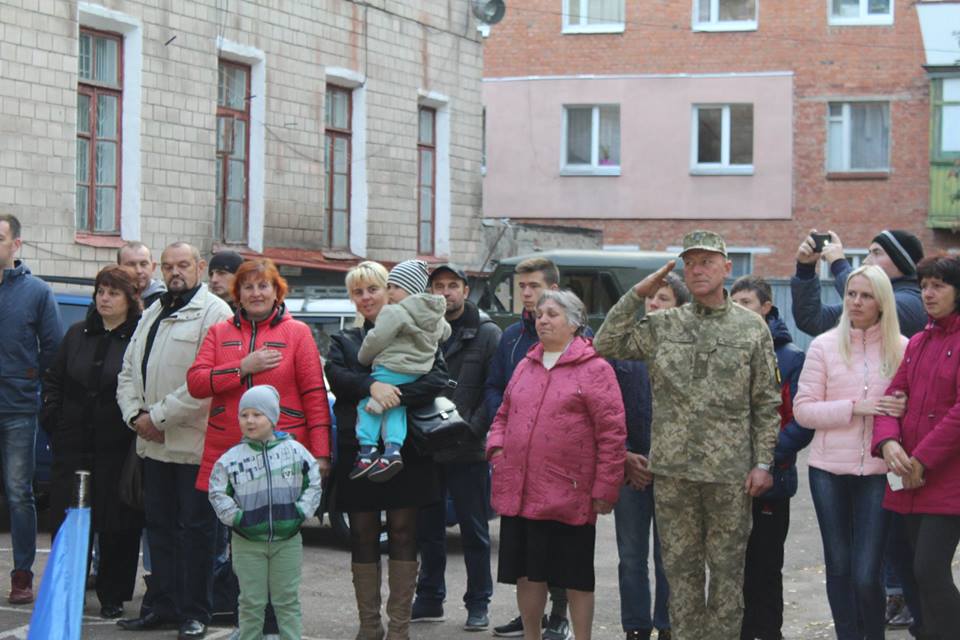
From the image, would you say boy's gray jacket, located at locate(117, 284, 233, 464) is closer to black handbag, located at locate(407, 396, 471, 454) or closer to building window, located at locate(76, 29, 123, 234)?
black handbag, located at locate(407, 396, 471, 454)

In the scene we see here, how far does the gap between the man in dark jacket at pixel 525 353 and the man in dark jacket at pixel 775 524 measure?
1.11 m

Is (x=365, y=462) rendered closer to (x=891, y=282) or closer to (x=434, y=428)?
(x=434, y=428)

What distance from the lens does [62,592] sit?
6.72 meters

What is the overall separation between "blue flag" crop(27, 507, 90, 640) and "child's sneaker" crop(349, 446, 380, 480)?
4.94ft

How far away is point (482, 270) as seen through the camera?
994 inches

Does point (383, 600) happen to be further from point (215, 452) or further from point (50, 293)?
point (50, 293)

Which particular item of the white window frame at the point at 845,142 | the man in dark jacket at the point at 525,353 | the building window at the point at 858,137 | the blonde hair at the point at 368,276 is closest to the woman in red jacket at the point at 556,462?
the man in dark jacket at the point at 525,353

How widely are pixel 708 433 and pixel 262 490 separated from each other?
2.13 m

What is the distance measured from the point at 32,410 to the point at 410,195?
13836mm

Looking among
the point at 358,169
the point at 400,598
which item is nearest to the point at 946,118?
the point at 358,169

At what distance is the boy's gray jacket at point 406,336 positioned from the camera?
7.97m

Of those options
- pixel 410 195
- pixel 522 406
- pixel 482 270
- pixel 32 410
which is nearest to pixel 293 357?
pixel 522 406

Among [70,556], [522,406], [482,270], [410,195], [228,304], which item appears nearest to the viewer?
[70,556]

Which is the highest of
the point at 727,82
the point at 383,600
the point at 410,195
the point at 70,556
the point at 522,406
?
the point at 727,82
